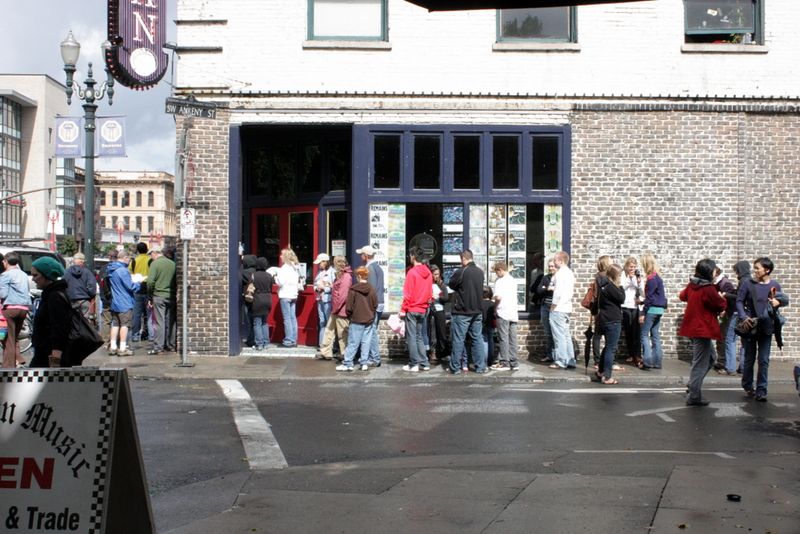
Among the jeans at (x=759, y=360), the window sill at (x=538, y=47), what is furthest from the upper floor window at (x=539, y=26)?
the jeans at (x=759, y=360)

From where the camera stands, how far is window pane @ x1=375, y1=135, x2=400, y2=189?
682 inches

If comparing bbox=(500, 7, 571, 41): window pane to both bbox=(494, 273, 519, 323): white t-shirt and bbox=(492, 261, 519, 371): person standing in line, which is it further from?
bbox=(494, 273, 519, 323): white t-shirt

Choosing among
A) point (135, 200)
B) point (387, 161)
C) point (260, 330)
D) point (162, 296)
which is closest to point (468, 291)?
point (387, 161)

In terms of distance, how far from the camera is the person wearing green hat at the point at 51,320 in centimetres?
850

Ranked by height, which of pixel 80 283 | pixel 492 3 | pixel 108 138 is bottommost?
pixel 80 283

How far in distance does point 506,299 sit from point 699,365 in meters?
4.16

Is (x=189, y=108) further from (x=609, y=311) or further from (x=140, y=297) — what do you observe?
(x=609, y=311)

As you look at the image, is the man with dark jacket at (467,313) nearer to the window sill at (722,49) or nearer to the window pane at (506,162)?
the window pane at (506,162)

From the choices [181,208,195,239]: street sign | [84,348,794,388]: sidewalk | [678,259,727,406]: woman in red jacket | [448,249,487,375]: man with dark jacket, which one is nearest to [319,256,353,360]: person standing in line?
[84,348,794,388]: sidewalk

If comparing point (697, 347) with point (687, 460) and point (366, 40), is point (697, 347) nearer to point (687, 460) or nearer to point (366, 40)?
point (687, 460)

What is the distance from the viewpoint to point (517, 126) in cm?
1728

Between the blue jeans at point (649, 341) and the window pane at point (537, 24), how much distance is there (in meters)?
4.98

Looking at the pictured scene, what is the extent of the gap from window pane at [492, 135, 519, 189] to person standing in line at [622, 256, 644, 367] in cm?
239

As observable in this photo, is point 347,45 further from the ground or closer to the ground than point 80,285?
further from the ground
